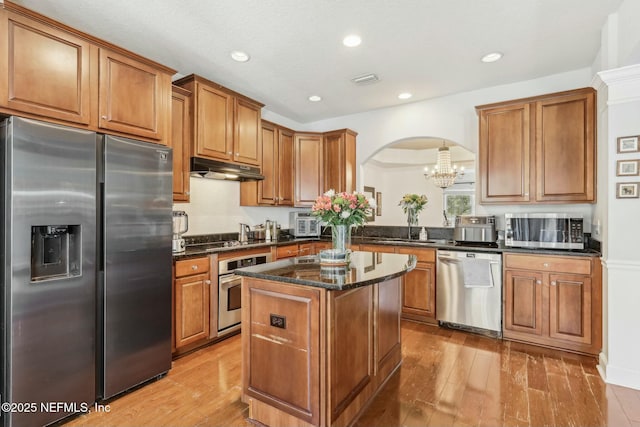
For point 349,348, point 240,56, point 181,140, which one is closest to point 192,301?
point 181,140

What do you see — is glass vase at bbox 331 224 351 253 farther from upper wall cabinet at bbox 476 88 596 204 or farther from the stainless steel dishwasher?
upper wall cabinet at bbox 476 88 596 204

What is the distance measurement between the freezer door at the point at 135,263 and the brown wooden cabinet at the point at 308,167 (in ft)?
7.65

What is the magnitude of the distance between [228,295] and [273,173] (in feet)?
5.87

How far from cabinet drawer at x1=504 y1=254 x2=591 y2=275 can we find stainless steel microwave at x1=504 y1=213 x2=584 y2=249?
182mm

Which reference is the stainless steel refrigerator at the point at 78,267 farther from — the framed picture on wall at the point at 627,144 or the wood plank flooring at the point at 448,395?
the framed picture on wall at the point at 627,144

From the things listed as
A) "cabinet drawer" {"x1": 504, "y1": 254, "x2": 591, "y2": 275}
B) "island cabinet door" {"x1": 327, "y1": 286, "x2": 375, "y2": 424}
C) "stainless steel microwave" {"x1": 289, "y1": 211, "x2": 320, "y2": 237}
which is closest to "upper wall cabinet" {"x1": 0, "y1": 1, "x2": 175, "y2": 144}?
"island cabinet door" {"x1": 327, "y1": 286, "x2": 375, "y2": 424}

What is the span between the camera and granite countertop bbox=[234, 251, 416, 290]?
5.60 feet

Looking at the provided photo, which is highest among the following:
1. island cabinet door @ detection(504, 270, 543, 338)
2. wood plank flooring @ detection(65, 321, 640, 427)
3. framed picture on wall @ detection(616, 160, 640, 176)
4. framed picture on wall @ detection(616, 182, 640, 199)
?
framed picture on wall @ detection(616, 160, 640, 176)

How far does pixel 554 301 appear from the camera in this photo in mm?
3051

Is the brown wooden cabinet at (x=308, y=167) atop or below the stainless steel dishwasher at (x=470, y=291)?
atop

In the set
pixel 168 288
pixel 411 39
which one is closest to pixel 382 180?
pixel 411 39

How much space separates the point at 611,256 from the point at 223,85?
4017mm

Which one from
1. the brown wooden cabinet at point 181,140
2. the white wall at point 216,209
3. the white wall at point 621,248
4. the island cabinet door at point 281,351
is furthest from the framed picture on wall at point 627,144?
the white wall at point 216,209

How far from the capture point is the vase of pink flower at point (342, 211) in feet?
7.19
